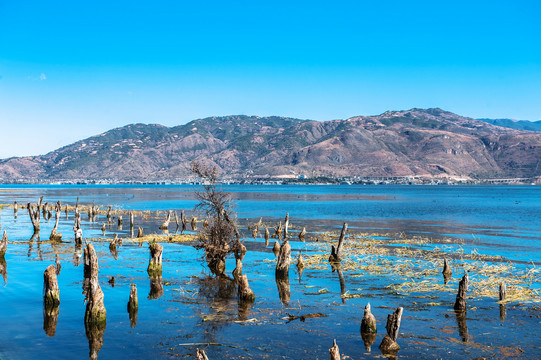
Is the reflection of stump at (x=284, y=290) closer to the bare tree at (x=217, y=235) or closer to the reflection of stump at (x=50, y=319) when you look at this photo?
the bare tree at (x=217, y=235)

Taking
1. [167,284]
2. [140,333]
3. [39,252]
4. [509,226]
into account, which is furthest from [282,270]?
[509,226]

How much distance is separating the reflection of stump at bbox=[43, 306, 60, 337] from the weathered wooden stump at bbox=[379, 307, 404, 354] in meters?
12.1

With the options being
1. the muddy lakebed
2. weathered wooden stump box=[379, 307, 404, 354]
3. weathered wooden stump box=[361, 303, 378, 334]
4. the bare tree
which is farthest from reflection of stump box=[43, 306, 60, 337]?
weathered wooden stump box=[379, 307, 404, 354]

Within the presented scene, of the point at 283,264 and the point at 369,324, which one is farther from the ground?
the point at 283,264

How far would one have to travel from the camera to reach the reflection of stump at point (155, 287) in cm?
2381

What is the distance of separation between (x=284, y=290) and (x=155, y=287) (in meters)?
6.84

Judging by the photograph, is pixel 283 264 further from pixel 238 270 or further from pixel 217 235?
pixel 217 235

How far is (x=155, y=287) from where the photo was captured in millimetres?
25656

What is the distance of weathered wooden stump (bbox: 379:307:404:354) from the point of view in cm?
1647

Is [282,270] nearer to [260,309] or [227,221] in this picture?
[227,221]

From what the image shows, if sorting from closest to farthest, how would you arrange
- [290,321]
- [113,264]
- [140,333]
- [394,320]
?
[394,320], [140,333], [290,321], [113,264]

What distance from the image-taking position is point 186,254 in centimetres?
3797

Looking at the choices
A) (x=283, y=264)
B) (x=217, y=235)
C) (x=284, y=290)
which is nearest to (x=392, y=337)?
(x=284, y=290)

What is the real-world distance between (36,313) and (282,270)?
13.1m
